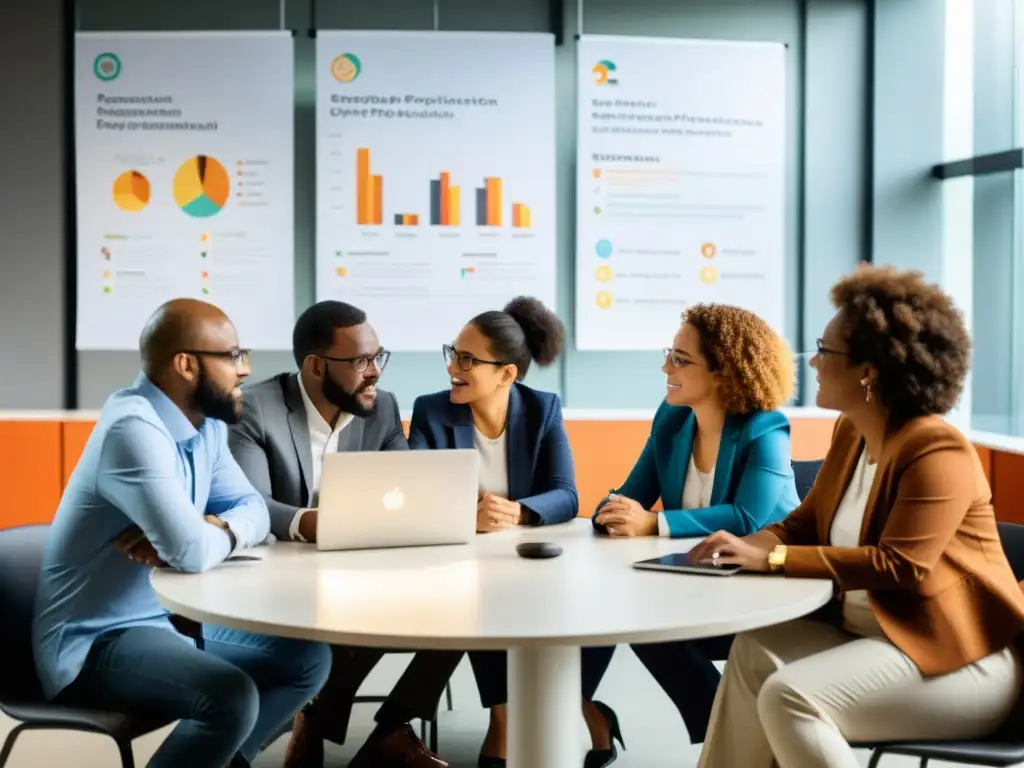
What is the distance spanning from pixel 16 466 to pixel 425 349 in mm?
1900


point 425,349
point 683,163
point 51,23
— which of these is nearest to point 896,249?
point 683,163

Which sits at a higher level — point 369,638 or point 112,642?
point 369,638

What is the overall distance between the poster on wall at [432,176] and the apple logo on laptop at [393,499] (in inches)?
108

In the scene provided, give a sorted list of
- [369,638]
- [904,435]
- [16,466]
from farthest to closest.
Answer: [16,466] → [904,435] → [369,638]

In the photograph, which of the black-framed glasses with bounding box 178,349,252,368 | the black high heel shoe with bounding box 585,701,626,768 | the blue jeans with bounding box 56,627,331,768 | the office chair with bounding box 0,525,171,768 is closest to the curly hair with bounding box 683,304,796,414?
the black high heel shoe with bounding box 585,701,626,768

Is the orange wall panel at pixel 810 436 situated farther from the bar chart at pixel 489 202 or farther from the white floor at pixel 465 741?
the bar chart at pixel 489 202

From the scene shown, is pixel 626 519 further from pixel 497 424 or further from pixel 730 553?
pixel 497 424

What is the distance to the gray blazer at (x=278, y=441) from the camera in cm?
319

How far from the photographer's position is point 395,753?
3195 millimetres

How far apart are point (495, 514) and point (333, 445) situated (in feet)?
1.89

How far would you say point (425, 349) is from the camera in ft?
17.9

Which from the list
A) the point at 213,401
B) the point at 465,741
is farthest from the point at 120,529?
the point at 465,741

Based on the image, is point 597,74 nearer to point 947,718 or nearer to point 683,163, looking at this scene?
point 683,163

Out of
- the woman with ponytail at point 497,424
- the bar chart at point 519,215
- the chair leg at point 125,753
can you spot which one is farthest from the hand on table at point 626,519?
the bar chart at point 519,215
